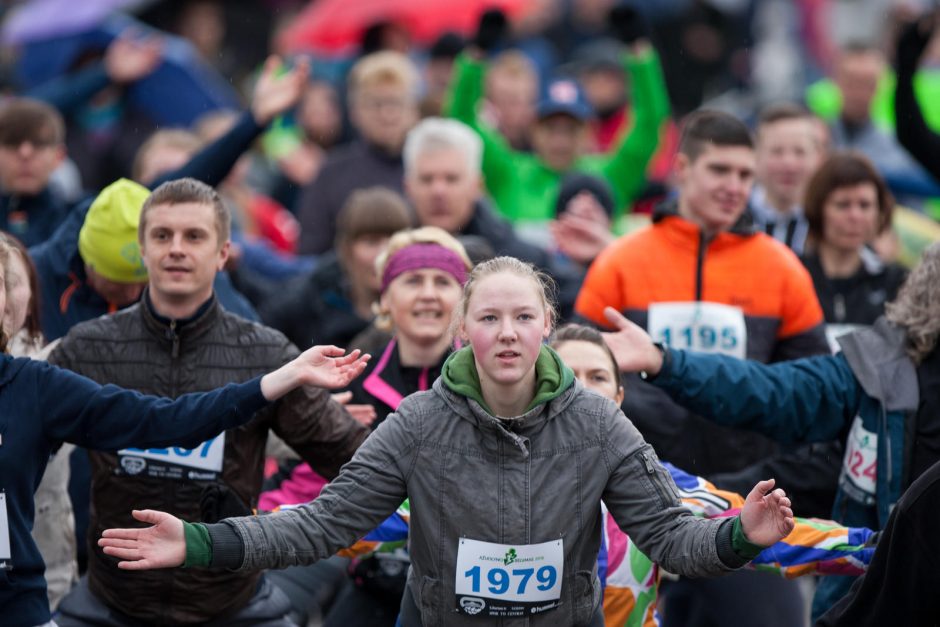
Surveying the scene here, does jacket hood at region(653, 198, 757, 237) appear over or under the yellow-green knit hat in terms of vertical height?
over

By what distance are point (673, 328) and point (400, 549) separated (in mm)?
1647

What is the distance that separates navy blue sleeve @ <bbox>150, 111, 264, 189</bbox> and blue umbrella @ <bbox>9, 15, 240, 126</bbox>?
5227 millimetres

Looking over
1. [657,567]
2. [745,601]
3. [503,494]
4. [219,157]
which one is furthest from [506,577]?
[219,157]

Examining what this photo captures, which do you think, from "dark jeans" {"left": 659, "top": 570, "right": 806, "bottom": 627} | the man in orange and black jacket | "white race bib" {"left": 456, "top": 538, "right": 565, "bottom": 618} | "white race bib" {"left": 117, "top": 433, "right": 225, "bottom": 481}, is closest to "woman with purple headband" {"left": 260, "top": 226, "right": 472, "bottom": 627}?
"white race bib" {"left": 117, "top": 433, "right": 225, "bottom": 481}

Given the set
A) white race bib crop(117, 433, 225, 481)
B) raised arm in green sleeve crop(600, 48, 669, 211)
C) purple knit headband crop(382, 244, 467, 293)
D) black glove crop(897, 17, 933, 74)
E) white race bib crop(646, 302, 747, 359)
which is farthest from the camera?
raised arm in green sleeve crop(600, 48, 669, 211)

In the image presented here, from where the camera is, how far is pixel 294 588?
7.33 metres

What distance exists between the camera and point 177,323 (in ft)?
19.5

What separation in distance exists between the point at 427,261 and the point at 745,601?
1.99 metres

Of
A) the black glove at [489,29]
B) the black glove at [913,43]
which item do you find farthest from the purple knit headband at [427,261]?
the black glove at [489,29]

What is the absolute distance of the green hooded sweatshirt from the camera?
5.16m

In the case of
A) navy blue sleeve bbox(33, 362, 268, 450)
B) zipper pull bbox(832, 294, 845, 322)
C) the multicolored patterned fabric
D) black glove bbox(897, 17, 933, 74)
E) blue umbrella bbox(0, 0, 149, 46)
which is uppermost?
blue umbrella bbox(0, 0, 149, 46)

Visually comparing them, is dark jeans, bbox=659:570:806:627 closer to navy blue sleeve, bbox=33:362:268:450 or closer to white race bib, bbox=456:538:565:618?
white race bib, bbox=456:538:565:618

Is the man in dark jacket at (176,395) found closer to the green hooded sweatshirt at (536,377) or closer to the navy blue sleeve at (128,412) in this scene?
the navy blue sleeve at (128,412)

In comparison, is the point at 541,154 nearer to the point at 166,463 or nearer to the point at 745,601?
the point at 745,601
